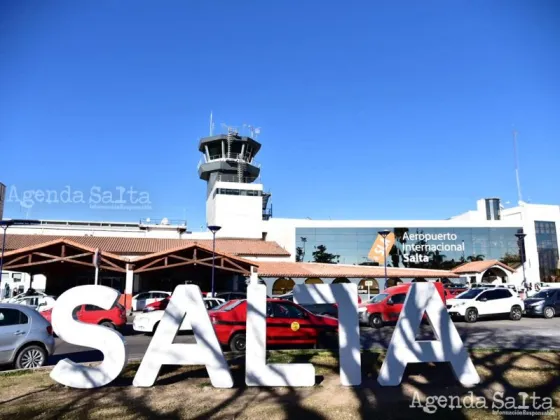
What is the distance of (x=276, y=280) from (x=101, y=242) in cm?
1657

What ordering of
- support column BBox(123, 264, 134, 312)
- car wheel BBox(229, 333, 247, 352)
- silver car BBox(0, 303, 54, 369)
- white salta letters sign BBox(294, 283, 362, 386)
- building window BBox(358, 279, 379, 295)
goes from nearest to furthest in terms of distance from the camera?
white salta letters sign BBox(294, 283, 362, 386)
silver car BBox(0, 303, 54, 369)
car wheel BBox(229, 333, 247, 352)
support column BBox(123, 264, 134, 312)
building window BBox(358, 279, 379, 295)

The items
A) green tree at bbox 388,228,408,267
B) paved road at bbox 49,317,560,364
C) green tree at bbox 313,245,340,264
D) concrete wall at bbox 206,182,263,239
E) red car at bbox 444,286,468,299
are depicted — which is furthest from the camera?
concrete wall at bbox 206,182,263,239

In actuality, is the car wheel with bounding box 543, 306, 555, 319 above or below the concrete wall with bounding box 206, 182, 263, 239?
below

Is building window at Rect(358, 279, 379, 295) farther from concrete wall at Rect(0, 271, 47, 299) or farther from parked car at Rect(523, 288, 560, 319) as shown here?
concrete wall at Rect(0, 271, 47, 299)

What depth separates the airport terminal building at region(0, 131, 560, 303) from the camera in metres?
33.7

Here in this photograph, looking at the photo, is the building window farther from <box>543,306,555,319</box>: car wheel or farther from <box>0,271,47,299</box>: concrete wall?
<box>0,271,47,299</box>: concrete wall

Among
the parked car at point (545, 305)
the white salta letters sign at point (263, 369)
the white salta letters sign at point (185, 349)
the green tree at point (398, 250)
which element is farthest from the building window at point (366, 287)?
the white salta letters sign at point (185, 349)

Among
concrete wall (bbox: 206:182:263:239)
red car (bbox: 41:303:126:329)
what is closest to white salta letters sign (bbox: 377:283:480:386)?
red car (bbox: 41:303:126:329)

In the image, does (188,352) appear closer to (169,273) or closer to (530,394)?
(530,394)

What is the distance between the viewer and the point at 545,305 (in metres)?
21.8

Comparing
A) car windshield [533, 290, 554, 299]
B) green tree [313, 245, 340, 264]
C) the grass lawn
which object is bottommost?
the grass lawn

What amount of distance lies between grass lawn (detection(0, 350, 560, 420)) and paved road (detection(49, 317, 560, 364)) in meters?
2.98

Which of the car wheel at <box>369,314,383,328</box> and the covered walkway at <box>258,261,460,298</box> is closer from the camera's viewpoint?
the car wheel at <box>369,314,383,328</box>

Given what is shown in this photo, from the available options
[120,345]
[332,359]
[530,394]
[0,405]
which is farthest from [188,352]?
[530,394]
